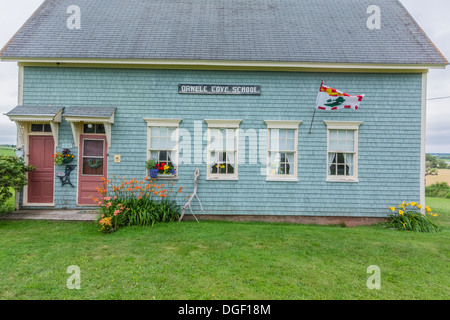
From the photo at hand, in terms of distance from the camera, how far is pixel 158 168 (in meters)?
7.25

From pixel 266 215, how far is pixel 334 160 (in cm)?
281

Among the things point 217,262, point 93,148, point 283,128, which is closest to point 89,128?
point 93,148

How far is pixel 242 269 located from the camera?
3.87 metres

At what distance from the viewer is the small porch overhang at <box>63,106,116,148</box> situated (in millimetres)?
6898

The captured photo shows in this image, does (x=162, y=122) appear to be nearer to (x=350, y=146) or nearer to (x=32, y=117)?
(x=32, y=117)

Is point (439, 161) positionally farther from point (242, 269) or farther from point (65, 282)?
point (65, 282)

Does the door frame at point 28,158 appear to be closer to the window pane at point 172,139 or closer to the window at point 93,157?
the window at point 93,157

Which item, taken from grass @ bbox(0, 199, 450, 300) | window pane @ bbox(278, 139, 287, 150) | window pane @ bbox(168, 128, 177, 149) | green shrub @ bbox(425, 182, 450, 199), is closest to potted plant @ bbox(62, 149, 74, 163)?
grass @ bbox(0, 199, 450, 300)

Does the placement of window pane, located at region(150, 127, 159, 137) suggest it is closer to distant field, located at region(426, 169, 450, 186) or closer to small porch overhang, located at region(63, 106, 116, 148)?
small porch overhang, located at region(63, 106, 116, 148)

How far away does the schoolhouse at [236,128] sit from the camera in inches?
286

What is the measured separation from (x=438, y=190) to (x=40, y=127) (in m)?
23.4

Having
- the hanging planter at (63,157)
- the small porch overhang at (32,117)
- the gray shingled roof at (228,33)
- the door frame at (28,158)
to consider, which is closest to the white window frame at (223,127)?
the gray shingled roof at (228,33)

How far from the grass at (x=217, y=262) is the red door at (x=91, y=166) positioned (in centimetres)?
129

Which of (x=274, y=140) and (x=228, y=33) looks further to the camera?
(x=228, y=33)
